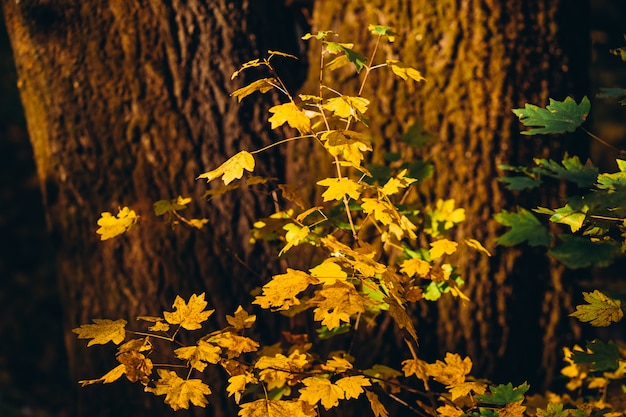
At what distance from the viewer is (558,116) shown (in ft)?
4.38

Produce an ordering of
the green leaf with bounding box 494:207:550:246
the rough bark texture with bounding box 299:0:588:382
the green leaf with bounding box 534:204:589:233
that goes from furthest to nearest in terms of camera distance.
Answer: the rough bark texture with bounding box 299:0:588:382, the green leaf with bounding box 494:207:550:246, the green leaf with bounding box 534:204:589:233

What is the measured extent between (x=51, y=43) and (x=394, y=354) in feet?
5.06

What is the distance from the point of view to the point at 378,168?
1.57 meters

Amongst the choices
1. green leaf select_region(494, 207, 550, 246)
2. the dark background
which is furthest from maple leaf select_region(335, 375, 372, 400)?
the dark background

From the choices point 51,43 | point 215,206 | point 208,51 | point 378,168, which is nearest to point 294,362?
point 378,168

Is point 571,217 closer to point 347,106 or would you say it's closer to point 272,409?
point 347,106

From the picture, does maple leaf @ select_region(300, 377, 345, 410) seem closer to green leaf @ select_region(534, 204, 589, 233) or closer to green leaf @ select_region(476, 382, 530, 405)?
green leaf @ select_region(476, 382, 530, 405)

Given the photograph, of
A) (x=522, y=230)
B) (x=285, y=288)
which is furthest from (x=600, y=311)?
(x=285, y=288)

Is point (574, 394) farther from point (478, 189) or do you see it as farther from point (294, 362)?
point (294, 362)

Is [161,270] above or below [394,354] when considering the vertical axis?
above

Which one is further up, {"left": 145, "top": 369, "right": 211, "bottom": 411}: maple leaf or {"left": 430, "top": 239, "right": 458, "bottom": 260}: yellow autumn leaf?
{"left": 430, "top": 239, "right": 458, "bottom": 260}: yellow autumn leaf

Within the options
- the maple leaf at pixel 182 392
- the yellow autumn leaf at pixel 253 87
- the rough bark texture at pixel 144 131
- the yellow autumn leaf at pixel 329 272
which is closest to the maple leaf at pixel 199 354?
the maple leaf at pixel 182 392

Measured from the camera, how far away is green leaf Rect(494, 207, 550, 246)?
150 cm

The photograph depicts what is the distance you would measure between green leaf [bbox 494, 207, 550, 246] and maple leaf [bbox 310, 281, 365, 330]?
0.64 metres
